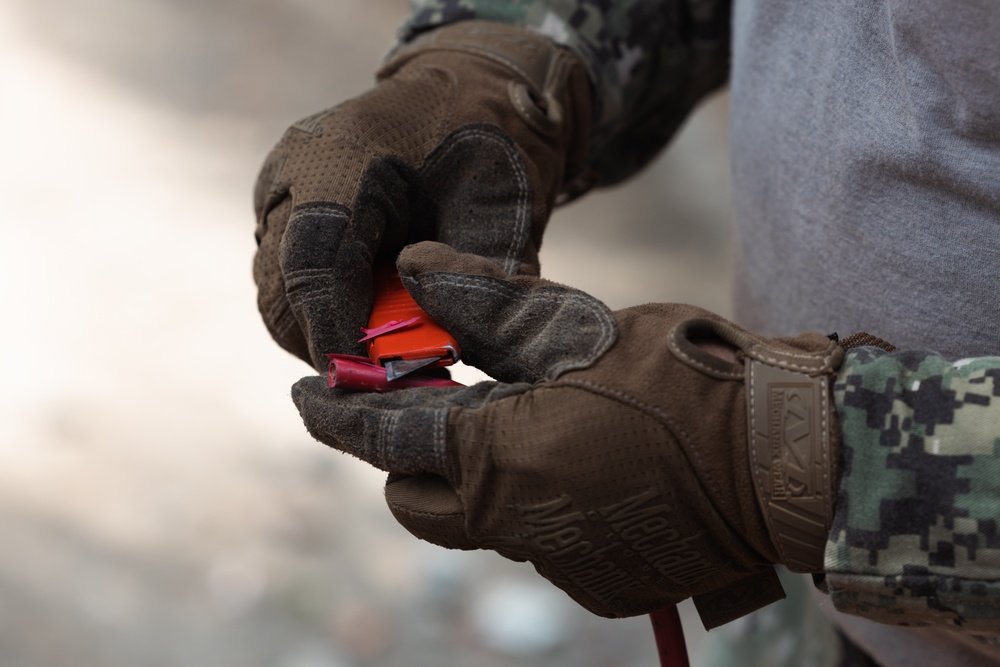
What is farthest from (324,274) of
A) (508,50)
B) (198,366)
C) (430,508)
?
(198,366)

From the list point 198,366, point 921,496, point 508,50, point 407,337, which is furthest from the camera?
point 198,366

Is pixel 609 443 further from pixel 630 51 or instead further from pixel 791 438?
pixel 630 51

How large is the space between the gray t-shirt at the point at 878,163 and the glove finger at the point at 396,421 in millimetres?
278

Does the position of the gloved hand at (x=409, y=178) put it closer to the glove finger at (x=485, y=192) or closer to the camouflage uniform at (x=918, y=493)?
the glove finger at (x=485, y=192)

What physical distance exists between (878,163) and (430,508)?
13.6 inches

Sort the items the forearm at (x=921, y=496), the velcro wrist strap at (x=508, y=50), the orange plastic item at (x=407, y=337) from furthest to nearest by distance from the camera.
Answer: the velcro wrist strap at (x=508, y=50) < the orange plastic item at (x=407, y=337) < the forearm at (x=921, y=496)

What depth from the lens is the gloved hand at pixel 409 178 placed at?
0.54 meters

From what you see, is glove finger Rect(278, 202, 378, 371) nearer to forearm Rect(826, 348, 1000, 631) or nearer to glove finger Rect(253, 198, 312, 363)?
glove finger Rect(253, 198, 312, 363)

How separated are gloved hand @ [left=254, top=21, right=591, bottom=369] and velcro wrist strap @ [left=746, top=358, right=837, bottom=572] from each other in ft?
0.63

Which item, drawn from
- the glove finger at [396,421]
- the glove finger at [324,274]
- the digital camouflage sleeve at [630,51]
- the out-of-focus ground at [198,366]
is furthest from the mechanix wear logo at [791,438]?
the out-of-focus ground at [198,366]

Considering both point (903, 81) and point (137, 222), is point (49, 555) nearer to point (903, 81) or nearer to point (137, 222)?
point (137, 222)

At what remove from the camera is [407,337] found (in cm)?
53

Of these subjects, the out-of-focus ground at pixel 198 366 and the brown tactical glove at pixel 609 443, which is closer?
the brown tactical glove at pixel 609 443

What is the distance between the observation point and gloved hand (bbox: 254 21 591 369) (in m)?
0.54
